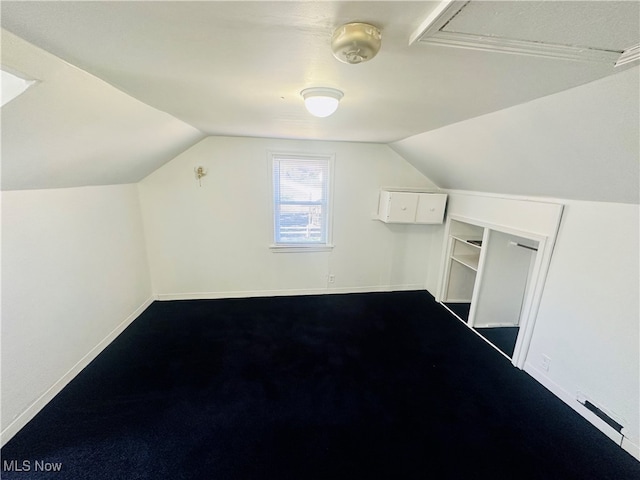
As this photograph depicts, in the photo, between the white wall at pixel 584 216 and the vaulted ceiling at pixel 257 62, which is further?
the white wall at pixel 584 216

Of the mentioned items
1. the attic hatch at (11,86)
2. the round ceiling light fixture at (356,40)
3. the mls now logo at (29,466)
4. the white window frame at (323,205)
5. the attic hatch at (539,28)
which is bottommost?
the mls now logo at (29,466)

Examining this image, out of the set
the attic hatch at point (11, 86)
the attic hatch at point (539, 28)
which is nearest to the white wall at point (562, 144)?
the attic hatch at point (539, 28)

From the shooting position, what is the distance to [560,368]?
7.27 feet

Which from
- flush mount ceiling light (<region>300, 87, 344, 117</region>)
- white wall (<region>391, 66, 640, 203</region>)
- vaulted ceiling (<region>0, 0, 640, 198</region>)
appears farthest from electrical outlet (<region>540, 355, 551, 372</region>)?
flush mount ceiling light (<region>300, 87, 344, 117</region>)

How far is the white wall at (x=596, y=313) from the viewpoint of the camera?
1.77 metres

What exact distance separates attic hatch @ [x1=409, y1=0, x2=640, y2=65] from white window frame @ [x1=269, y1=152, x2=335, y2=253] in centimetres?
270

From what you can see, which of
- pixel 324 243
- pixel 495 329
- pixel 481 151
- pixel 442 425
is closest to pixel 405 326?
pixel 495 329

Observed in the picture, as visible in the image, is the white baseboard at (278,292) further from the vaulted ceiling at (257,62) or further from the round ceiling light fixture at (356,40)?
the round ceiling light fixture at (356,40)

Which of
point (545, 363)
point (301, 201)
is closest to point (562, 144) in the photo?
point (545, 363)

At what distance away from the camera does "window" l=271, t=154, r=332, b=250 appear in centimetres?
360

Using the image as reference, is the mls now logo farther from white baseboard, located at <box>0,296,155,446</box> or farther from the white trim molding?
the white trim molding

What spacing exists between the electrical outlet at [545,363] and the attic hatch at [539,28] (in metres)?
2.32

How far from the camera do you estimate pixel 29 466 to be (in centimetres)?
160

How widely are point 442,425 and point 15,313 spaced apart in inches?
122
